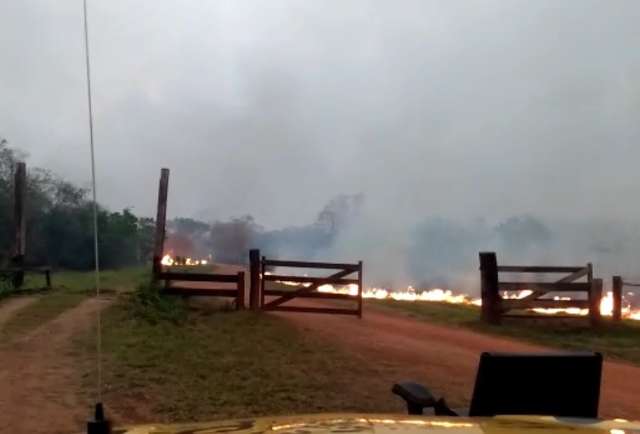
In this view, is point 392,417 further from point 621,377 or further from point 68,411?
point 621,377

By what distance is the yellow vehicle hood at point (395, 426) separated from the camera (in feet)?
8.28

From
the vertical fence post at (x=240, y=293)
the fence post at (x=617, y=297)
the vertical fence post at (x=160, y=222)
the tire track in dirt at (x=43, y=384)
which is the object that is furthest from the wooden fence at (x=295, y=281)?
the fence post at (x=617, y=297)

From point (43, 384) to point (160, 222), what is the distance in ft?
32.5

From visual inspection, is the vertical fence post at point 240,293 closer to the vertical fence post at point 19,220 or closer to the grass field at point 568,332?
the grass field at point 568,332

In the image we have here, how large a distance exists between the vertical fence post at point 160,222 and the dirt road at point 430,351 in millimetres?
3398

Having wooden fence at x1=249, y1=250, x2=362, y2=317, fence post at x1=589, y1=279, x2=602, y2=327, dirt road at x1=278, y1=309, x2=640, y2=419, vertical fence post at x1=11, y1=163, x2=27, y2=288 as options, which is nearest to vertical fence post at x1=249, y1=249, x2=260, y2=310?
wooden fence at x1=249, y1=250, x2=362, y2=317

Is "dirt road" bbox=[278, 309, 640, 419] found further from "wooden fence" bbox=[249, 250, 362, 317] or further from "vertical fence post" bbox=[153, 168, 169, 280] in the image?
A: "vertical fence post" bbox=[153, 168, 169, 280]

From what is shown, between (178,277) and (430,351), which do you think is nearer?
(430,351)

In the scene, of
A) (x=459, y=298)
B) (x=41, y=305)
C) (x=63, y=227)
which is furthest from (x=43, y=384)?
(x=63, y=227)

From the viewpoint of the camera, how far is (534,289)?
17.9 m

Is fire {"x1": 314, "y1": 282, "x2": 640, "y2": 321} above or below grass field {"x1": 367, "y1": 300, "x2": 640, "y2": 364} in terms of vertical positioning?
above

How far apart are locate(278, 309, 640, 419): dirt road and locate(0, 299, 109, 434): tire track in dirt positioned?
3.99 m

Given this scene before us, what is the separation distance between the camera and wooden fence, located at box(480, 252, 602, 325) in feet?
59.1

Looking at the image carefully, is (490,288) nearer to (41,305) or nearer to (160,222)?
→ (160,222)
